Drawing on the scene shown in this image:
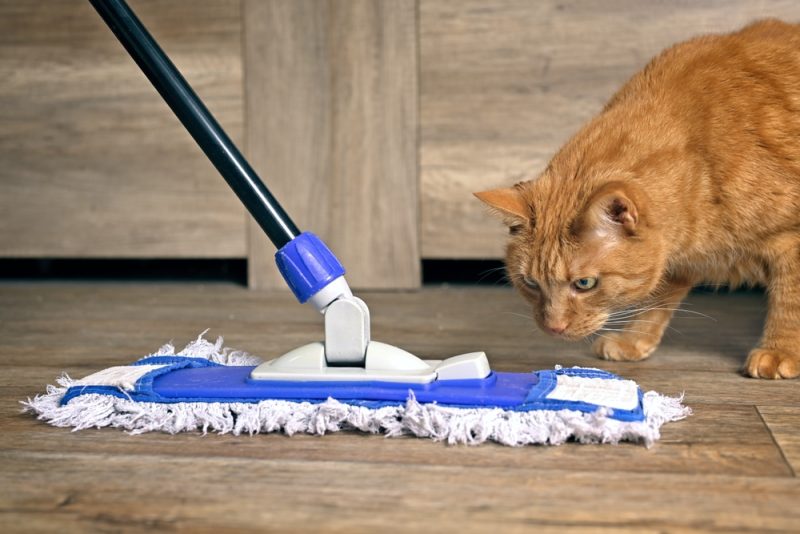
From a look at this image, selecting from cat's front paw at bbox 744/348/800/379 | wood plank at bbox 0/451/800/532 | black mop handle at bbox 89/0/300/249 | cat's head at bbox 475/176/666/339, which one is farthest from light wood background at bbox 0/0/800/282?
wood plank at bbox 0/451/800/532

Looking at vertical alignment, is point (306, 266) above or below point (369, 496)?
above

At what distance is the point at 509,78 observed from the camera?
2.12m

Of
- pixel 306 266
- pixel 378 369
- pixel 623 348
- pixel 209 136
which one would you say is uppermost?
pixel 209 136

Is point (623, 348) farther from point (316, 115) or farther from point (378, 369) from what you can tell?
point (316, 115)

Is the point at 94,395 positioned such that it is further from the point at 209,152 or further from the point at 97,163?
the point at 97,163

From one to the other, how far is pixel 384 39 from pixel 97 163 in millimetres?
813

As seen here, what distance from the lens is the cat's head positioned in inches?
50.3

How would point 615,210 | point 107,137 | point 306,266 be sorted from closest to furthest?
point 306,266 < point 615,210 < point 107,137

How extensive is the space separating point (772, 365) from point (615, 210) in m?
0.35

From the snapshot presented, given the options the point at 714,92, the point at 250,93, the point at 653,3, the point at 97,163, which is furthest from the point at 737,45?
the point at 97,163

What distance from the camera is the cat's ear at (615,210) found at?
1.21 m

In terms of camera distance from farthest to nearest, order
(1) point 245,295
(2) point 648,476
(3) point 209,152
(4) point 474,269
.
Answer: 1. (4) point 474,269
2. (1) point 245,295
3. (3) point 209,152
4. (2) point 648,476

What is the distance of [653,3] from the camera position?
2.03 meters

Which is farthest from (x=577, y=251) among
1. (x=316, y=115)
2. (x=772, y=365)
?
(x=316, y=115)
